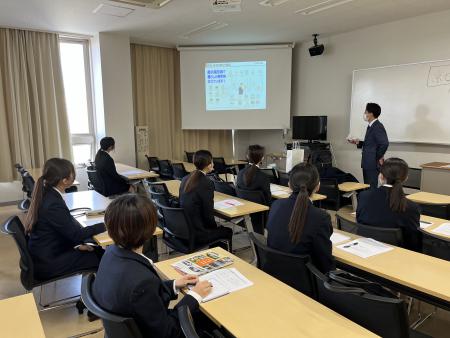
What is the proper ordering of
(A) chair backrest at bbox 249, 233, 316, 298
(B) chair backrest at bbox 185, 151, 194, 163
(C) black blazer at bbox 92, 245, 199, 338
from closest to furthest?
1. (C) black blazer at bbox 92, 245, 199, 338
2. (A) chair backrest at bbox 249, 233, 316, 298
3. (B) chair backrest at bbox 185, 151, 194, 163

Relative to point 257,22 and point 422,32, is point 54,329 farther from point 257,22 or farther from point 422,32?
point 422,32

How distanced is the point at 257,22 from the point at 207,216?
12.6 feet

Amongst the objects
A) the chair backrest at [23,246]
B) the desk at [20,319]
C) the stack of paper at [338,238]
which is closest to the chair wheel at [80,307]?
the chair backrest at [23,246]

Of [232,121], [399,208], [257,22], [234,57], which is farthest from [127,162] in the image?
[399,208]

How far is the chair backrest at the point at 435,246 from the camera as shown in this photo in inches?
81.9

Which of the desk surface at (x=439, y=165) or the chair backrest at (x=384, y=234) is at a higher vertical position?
the desk surface at (x=439, y=165)

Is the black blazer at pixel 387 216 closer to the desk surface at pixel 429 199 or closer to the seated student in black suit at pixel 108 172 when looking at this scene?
the desk surface at pixel 429 199

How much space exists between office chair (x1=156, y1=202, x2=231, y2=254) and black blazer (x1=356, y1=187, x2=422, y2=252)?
3.98 ft

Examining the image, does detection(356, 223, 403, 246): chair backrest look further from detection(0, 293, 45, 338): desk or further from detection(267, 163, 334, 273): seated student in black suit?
detection(0, 293, 45, 338): desk

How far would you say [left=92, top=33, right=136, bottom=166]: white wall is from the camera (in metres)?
6.09

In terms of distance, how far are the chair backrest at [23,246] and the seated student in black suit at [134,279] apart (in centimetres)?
107

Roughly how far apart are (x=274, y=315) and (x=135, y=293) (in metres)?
0.56

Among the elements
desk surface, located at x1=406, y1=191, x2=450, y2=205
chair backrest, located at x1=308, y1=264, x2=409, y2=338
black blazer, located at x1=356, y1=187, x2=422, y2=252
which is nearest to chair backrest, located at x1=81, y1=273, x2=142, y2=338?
chair backrest, located at x1=308, y1=264, x2=409, y2=338

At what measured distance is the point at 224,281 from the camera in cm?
161
